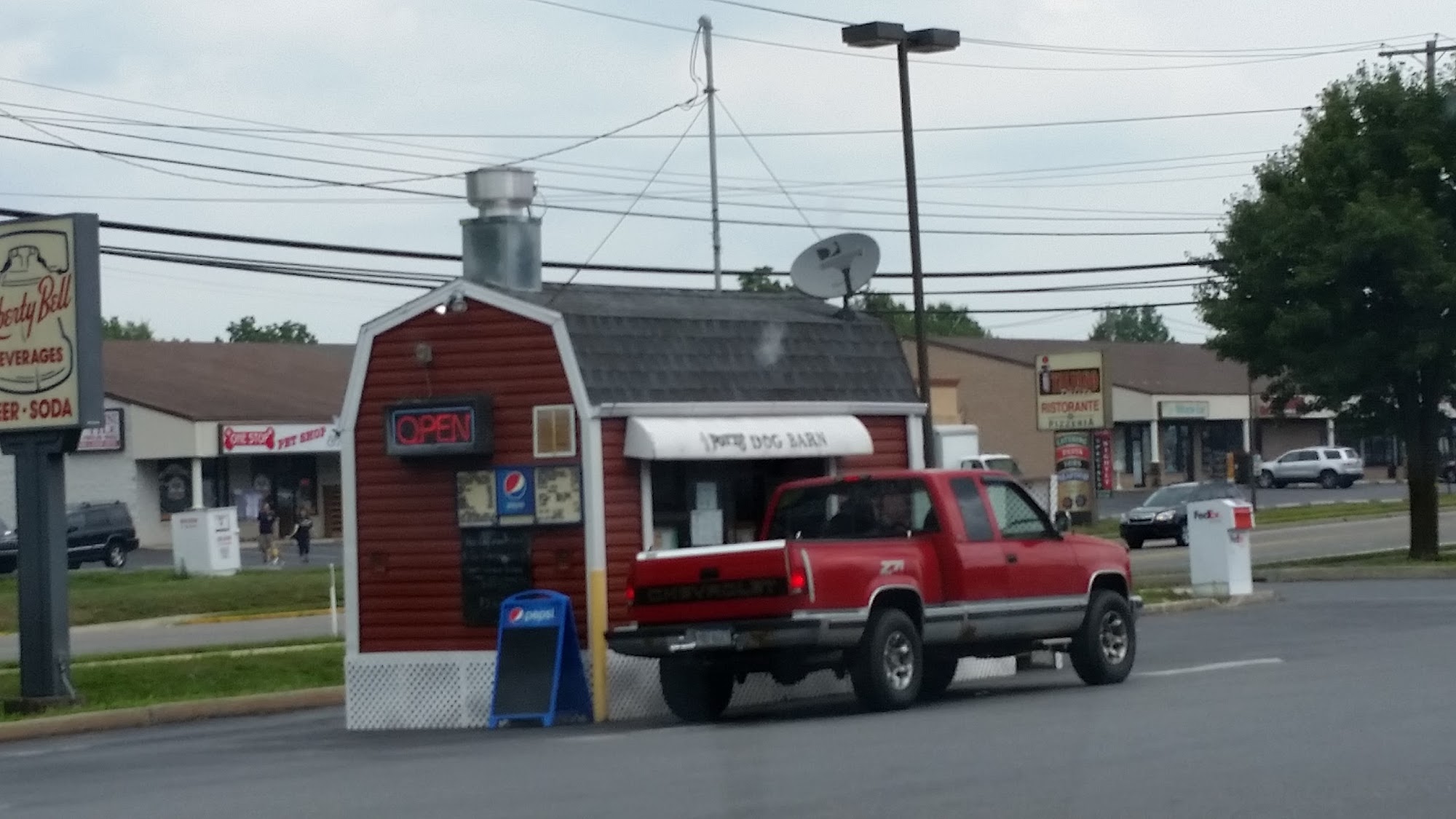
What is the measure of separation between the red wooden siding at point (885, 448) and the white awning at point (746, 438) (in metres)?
0.21

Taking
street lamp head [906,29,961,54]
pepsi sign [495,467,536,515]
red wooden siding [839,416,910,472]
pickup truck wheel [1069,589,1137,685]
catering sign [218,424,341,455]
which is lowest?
pickup truck wheel [1069,589,1137,685]

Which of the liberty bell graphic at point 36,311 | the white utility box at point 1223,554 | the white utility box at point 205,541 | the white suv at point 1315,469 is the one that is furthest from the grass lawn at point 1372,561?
the white suv at point 1315,469

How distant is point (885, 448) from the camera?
2028cm

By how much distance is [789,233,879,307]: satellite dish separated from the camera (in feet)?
70.6

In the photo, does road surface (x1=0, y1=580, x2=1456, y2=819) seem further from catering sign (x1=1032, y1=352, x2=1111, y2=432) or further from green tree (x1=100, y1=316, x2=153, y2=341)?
green tree (x1=100, y1=316, x2=153, y2=341)

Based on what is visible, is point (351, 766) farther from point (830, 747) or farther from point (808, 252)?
point (808, 252)

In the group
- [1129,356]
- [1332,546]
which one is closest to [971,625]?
[1332,546]

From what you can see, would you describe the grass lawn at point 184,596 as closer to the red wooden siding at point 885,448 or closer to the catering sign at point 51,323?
the catering sign at point 51,323

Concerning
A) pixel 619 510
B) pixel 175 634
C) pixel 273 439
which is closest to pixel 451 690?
pixel 619 510

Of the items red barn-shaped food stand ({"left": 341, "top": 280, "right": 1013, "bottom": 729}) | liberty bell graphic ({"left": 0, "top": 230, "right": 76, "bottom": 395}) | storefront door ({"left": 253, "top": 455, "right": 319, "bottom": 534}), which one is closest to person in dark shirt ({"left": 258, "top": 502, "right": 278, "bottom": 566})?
storefront door ({"left": 253, "top": 455, "right": 319, "bottom": 534})

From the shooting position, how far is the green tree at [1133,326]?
186250 millimetres

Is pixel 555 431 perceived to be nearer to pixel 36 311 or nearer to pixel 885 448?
pixel 885 448

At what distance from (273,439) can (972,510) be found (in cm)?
5006

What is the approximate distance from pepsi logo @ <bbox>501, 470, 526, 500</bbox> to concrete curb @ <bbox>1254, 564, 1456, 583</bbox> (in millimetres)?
19552
